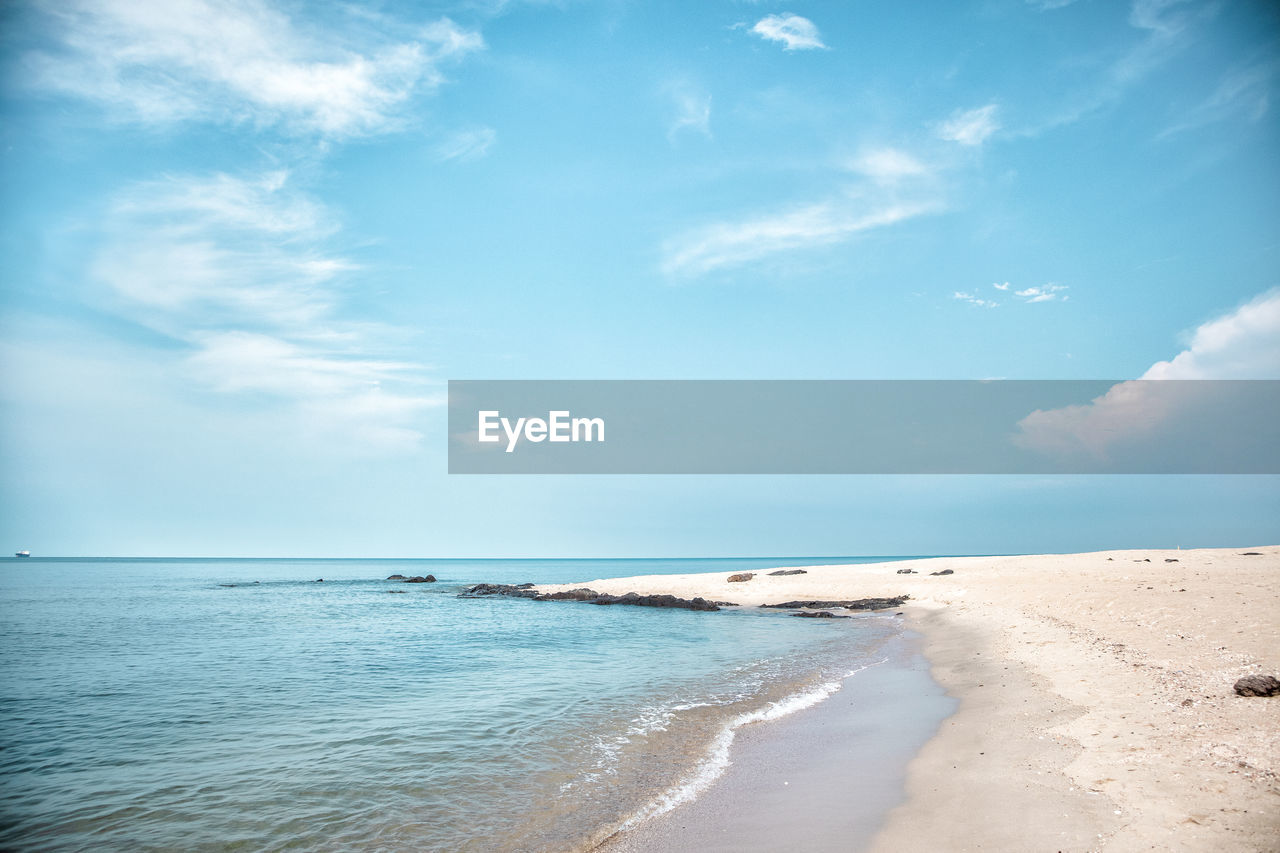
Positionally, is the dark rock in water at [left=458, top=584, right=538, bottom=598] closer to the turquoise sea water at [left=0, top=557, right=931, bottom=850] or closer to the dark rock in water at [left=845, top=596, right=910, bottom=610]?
the turquoise sea water at [left=0, top=557, right=931, bottom=850]

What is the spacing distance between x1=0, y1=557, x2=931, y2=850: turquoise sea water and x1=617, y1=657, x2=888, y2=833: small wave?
8 cm

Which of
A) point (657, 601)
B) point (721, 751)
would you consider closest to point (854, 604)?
point (657, 601)

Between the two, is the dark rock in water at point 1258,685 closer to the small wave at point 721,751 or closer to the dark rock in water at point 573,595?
the small wave at point 721,751

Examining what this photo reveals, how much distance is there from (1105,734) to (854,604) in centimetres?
3021

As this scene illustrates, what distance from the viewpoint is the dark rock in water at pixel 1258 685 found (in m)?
10.2

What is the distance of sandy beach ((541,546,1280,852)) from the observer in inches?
257

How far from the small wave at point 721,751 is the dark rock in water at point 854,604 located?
2096 cm

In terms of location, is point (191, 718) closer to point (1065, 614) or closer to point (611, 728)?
point (611, 728)

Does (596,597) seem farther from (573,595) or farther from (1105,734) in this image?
(1105,734)

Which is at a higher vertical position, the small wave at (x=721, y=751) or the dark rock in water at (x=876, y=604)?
the small wave at (x=721, y=751)

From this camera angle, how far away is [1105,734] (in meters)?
9.45

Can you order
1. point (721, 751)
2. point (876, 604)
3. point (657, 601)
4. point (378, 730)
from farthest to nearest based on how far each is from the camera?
1. point (657, 601)
2. point (876, 604)
3. point (378, 730)
4. point (721, 751)

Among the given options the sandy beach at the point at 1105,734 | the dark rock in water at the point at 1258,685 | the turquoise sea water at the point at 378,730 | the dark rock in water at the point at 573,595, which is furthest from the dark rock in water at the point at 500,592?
the dark rock in water at the point at 1258,685

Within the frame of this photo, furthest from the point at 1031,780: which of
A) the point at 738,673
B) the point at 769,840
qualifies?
A: the point at 738,673
